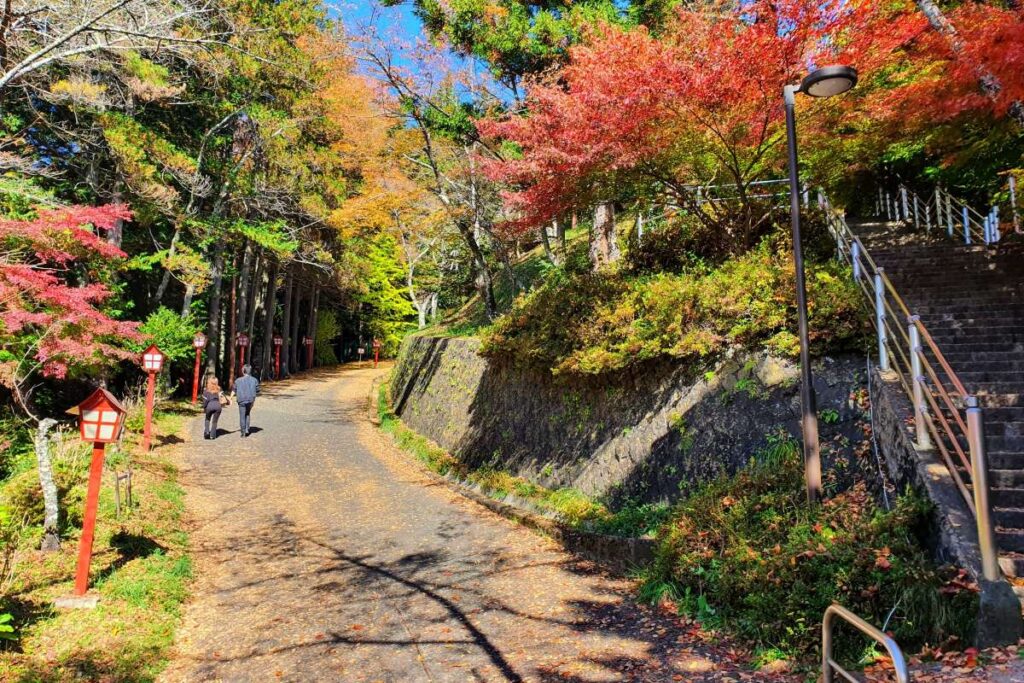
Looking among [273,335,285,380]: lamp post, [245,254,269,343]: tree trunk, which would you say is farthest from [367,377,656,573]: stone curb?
[273,335,285,380]: lamp post

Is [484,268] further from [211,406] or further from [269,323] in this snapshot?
[269,323]

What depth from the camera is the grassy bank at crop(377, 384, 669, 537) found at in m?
7.29

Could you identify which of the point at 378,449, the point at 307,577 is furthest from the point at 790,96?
the point at 378,449

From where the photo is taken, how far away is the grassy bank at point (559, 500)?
7.29 m

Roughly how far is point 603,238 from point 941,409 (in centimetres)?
823

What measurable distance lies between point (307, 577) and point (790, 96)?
7908 millimetres

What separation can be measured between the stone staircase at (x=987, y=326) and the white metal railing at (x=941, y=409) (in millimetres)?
191

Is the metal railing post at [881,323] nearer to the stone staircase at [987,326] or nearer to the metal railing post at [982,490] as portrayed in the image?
the stone staircase at [987,326]

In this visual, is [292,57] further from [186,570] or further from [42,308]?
[186,570]

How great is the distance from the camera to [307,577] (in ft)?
24.5

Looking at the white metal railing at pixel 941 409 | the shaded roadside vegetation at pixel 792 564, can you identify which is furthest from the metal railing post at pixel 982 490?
the shaded roadside vegetation at pixel 792 564

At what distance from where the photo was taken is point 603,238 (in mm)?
13055

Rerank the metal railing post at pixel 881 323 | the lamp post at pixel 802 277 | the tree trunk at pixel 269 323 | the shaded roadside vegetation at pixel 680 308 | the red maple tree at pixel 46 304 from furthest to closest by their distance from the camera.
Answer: the tree trunk at pixel 269 323, the red maple tree at pixel 46 304, the shaded roadside vegetation at pixel 680 308, the metal railing post at pixel 881 323, the lamp post at pixel 802 277

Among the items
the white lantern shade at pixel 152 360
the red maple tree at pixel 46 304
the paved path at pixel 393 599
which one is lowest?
the paved path at pixel 393 599
